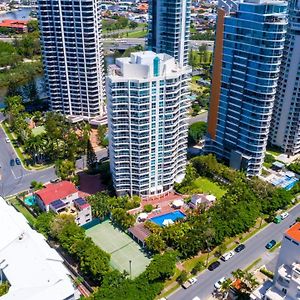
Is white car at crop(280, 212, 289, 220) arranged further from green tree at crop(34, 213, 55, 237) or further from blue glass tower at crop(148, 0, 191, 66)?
blue glass tower at crop(148, 0, 191, 66)

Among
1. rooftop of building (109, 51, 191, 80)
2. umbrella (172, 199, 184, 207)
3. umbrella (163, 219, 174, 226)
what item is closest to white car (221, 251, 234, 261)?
umbrella (163, 219, 174, 226)

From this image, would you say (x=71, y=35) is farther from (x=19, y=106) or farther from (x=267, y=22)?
(x=267, y=22)

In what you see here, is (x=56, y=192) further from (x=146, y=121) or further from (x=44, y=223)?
(x=146, y=121)

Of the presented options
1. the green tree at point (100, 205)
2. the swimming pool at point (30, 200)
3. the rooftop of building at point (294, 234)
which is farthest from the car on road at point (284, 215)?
the swimming pool at point (30, 200)

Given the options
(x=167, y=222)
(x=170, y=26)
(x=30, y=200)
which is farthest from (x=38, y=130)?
(x=167, y=222)

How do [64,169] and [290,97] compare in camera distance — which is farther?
[290,97]

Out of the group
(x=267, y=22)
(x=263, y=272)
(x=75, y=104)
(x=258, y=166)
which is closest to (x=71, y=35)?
(x=75, y=104)
